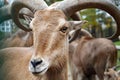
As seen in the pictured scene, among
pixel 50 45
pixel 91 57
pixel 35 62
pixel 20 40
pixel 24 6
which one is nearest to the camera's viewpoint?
pixel 35 62

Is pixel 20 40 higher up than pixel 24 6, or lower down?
lower down

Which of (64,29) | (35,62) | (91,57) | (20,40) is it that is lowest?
(91,57)

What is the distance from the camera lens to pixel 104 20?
124ft

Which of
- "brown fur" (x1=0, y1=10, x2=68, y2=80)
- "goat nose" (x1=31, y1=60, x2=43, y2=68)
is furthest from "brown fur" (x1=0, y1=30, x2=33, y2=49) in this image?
"goat nose" (x1=31, y1=60, x2=43, y2=68)

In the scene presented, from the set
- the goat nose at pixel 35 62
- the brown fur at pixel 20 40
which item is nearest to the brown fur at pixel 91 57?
the brown fur at pixel 20 40

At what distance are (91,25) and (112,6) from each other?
1046 inches

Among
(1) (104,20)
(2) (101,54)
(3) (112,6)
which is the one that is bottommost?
(1) (104,20)

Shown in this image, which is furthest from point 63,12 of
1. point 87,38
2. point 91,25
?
point 91,25

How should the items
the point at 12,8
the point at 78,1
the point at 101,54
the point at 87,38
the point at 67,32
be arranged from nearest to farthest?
1. the point at 67,32
2. the point at 78,1
3. the point at 12,8
4. the point at 101,54
5. the point at 87,38

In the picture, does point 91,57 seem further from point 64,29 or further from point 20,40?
point 64,29

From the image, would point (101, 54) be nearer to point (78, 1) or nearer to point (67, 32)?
point (78, 1)

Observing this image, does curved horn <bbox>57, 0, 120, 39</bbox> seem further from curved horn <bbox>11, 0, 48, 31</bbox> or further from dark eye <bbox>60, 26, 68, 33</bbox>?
dark eye <bbox>60, 26, 68, 33</bbox>

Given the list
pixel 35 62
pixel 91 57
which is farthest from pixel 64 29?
pixel 91 57

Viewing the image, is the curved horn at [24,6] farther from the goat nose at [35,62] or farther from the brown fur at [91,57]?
the brown fur at [91,57]
